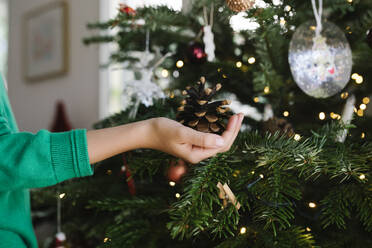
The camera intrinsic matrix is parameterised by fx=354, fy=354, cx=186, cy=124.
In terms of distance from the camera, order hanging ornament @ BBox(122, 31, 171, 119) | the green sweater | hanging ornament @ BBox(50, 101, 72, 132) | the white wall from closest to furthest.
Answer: the green sweater < hanging ornament @ BBox(122, 31, 171, 119) < hanging ornament @ BBox(50, 101, 72, 132) < the white wall

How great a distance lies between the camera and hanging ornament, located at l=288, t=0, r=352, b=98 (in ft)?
1.95

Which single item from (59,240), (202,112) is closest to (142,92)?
(202,112)

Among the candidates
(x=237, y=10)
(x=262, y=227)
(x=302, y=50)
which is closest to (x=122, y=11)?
(x=237, y=10)

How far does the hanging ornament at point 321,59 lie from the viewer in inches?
23.4

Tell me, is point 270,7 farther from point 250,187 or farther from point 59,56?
point 59,56

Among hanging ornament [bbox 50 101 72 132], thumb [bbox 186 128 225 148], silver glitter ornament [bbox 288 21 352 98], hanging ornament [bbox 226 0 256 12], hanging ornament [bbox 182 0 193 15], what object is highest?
hanging ornament [bbox 182 0 193 15]

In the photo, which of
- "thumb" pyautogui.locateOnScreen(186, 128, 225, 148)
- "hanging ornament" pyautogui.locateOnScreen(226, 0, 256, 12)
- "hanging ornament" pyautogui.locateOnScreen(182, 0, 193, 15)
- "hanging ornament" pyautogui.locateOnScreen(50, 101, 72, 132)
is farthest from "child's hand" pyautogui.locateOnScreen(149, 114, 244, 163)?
"hanging ornament" pyautogui.locateOnScreen(50, 101, 72, 132)

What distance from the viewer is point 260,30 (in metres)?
0.61

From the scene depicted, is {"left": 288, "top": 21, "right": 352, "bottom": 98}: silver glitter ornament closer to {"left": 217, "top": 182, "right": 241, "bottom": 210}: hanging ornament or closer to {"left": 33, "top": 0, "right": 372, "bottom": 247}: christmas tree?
{"left": 33, "top": 0, "right": 372, "bottom": 247}: christmas tree

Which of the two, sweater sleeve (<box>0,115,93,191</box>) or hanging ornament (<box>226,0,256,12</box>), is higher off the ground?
hanging ornament (<box>226,0,256,12</box>)

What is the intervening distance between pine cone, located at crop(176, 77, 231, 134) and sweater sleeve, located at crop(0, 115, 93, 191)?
0.14m

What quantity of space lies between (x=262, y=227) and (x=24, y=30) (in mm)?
2082

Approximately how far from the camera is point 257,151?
47cm

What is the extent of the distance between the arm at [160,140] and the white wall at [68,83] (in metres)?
1.34
